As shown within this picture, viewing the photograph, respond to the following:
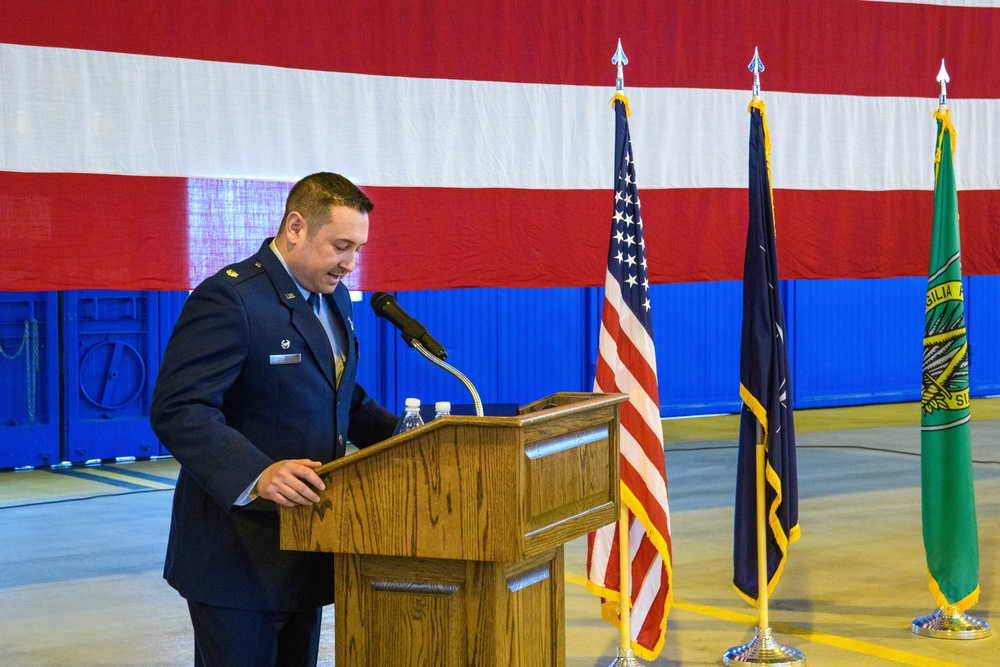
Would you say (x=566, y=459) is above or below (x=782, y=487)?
above

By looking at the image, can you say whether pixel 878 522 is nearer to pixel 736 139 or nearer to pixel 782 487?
pixel 736 139

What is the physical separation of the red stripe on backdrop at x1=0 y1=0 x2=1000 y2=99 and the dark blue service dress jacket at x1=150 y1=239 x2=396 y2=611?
229cm

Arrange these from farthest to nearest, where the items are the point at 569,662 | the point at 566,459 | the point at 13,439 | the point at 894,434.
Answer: the point at 894,434 < the point at 13,439 < the point at 569,662 < the point at 566,459

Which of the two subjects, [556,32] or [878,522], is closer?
[556,32]

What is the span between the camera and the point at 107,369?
9586 mm

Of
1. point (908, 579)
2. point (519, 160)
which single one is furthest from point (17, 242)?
point (908, 579)

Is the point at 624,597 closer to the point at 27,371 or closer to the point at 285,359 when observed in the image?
the point at 285,359

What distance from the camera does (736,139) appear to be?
19.5ft

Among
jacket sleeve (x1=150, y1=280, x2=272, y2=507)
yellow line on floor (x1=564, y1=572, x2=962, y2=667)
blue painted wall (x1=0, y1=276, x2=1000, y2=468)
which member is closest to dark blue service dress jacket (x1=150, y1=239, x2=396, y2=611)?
jacket sleeve (x1=150, y1=280, x2=272, y2=507)

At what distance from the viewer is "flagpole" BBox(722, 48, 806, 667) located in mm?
4527

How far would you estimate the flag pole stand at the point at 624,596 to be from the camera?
4.31 m

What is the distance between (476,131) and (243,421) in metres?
2.93

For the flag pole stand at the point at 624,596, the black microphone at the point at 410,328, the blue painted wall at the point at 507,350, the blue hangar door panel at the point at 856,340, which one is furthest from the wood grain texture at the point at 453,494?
the blue hangar door panel at the point at 856,340

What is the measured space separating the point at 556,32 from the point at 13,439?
19.0 feet
